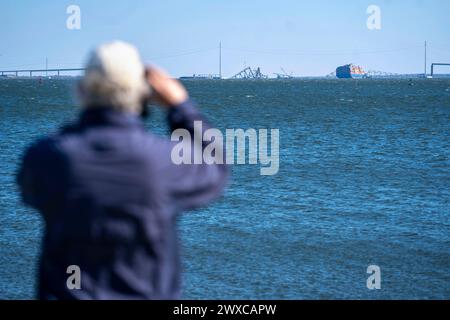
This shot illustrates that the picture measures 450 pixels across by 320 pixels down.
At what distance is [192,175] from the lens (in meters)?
2.89

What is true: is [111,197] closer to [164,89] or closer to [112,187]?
[112,187]

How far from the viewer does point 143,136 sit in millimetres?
2828

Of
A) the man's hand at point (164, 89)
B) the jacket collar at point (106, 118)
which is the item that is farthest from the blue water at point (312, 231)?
the jacket collar at point (106, 118)

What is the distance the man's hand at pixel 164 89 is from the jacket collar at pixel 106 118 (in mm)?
221

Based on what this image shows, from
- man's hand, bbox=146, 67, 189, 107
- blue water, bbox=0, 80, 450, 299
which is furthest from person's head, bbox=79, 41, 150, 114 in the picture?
blue water, bbox=0, 80, 450, 299

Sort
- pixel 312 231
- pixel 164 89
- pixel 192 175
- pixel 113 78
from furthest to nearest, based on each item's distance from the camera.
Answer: pixel 312 231, pixel 164 89, pixel 192 175, pixel 113 78

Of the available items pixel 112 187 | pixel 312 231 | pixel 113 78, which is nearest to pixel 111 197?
pixel 112 187

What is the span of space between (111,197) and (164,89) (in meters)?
0.52

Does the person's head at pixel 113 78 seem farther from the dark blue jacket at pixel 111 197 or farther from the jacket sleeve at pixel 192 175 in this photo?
the jacket sleeve at pixel 192 175
